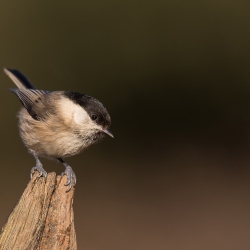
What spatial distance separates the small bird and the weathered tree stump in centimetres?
68

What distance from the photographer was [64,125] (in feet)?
11.1

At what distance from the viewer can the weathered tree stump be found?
2.21 metres

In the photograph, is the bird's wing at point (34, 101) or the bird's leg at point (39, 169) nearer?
the bird's leg at point (39, 169)

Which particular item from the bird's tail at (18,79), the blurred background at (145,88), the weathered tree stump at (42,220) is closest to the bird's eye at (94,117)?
the weathered tree stump at (42,220)

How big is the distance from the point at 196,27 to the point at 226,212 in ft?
7.77

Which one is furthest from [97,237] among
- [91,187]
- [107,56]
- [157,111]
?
[107,56]

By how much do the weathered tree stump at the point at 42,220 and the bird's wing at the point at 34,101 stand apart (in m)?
1.19

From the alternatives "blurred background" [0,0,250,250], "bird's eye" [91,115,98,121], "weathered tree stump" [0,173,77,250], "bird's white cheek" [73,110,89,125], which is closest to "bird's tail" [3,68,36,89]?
"bird's white cheek" [73,110,89,125]

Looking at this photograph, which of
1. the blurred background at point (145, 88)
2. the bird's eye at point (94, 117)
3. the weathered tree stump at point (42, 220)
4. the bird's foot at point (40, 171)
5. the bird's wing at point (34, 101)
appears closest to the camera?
the weathered tree stump at point (42, 220)

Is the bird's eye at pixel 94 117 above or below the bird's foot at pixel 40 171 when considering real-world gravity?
above

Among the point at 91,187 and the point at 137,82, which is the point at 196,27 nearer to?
the point at 137,82

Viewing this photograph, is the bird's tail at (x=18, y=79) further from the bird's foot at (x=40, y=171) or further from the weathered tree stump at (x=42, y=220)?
the weathered tree stump at (x=42, y=220)

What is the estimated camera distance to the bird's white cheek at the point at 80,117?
3.27m

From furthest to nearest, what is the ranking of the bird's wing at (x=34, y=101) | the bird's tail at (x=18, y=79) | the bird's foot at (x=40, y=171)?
1. the bird's tail at (x=18, y=79)
2. the bird's wing at (x=34, y=101)
3. the bird's foot at (x=40, y=171)
